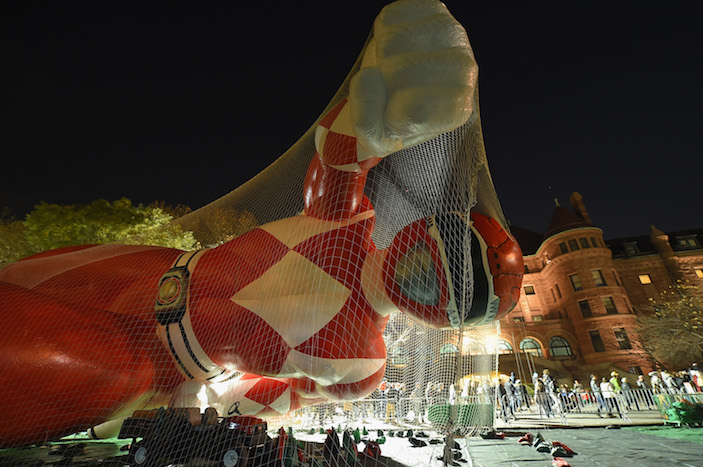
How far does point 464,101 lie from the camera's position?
1656mm

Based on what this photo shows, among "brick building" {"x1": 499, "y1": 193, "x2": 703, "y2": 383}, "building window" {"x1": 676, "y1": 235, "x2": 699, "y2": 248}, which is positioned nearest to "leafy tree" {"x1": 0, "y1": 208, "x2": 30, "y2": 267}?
"brick building" {"x1": 499, "y1": 193, "x2": 703, "y2": 383}

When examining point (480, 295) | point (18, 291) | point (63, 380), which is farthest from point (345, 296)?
point (18, 291)

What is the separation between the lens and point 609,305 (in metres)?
25.2

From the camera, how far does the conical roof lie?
93.6 ft

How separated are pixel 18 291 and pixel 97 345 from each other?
0.78 meters

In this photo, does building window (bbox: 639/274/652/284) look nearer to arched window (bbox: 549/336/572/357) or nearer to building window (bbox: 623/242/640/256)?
building window (bbox: 623/242/640/256)

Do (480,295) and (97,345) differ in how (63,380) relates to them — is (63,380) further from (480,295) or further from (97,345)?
(480,295)

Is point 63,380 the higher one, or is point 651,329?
point 651,329

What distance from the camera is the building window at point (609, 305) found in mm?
24891

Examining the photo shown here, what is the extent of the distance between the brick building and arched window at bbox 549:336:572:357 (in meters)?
0.07

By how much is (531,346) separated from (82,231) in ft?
98.8

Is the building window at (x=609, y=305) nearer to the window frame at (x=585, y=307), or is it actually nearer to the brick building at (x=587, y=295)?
the brick building at (x=587, y=295)

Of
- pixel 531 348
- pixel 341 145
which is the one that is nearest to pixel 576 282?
pixel 531 348

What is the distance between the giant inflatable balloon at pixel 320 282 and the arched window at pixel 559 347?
96.5 ft
